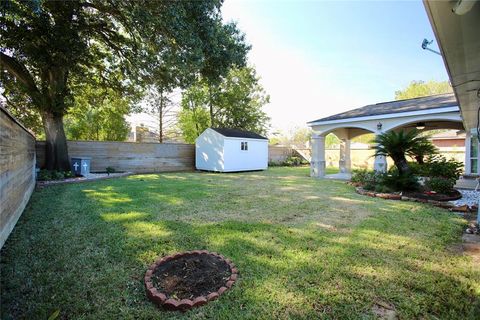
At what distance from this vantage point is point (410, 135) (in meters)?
6.92

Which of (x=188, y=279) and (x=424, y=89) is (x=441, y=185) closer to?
(x=188, y=279)

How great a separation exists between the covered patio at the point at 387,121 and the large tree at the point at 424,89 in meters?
20.9

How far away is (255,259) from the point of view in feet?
8.85

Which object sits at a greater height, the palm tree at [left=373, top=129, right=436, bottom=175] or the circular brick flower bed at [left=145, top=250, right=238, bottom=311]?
the palm tree at [left=373, top=129, right=436, bottom=175]

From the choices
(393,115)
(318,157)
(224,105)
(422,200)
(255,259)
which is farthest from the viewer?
(224,105)

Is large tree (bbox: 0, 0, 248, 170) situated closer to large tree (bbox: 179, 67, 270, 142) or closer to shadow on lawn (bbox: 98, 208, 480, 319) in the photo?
shadow on lawn (bbox: 98, 208, 480, 319)

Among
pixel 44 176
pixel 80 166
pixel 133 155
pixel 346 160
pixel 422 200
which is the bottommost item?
pixel 422 200

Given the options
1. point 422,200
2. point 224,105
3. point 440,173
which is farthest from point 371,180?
point 224,105

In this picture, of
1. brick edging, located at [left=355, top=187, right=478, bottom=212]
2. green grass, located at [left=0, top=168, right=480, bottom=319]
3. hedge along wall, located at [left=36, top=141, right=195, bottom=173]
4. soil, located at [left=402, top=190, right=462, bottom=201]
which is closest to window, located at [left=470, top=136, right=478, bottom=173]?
soil, located at [left=402, top=190, right=462, bottom=201]

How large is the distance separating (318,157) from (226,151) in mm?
5009

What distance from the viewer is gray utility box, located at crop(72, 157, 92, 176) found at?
31.4 ft

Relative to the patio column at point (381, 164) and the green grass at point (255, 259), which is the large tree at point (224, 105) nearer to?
the patio column at point (381, 164)

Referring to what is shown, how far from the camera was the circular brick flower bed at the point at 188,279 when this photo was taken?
1.95 meters

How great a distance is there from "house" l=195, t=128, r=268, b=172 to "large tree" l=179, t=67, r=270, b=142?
21.9ft
